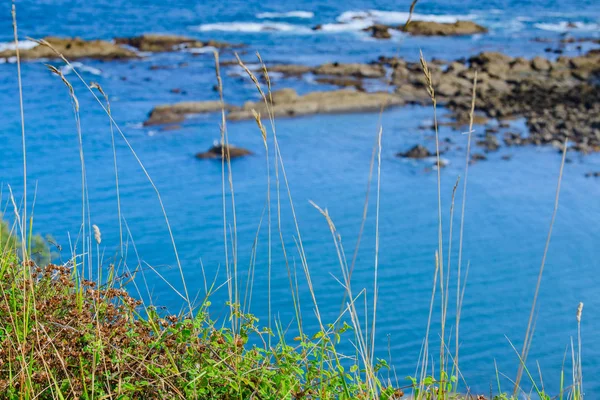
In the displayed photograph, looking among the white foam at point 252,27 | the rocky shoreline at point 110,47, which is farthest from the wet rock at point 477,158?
the white foam at point 252,27

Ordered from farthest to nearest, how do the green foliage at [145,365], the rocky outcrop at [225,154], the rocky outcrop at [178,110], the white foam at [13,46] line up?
the white foam at [13,46] < the rocky outcrop at [178,110] < the rocky outcrop at [225,154] < the green foliage at [145,365]

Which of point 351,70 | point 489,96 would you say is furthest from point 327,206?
point 351,70

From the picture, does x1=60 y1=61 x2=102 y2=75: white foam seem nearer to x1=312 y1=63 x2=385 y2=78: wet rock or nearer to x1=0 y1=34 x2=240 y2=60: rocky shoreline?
x1=0 y1=34 x2=240 y2=60: rocky shoreline

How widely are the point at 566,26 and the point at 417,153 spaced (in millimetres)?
12403

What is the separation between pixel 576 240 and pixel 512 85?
20.3 feet

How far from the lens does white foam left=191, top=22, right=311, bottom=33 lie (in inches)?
731

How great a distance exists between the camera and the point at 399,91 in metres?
12.7

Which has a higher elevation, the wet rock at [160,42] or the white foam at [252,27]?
the white foam at [252,27]

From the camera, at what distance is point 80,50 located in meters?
15.2

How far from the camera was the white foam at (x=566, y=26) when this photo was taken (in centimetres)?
1955

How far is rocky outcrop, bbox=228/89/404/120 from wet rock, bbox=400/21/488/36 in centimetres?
670

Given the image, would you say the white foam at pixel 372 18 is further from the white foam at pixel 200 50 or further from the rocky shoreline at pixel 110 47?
the rocky shoreline at pixel 110 47

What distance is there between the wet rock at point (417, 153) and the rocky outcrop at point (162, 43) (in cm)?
779

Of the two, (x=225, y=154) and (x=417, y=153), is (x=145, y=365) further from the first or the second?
(x=417, y=153)
